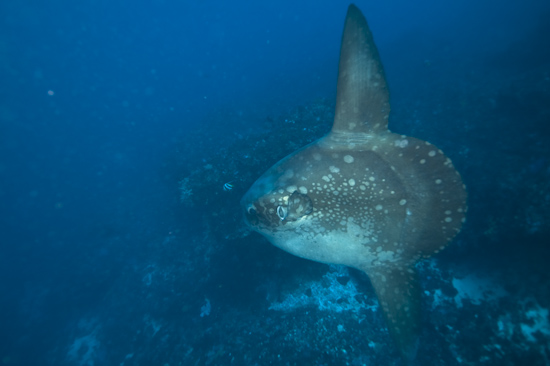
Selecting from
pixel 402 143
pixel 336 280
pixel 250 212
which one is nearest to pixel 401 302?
pixel 402 143

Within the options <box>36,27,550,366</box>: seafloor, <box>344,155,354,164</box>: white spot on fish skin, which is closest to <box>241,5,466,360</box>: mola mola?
<box>344,155,354,164</box>: white spot on fish skin

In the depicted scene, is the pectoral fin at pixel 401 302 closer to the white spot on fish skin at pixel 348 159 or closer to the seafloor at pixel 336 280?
the white spot on fish skin at pixel 348 159

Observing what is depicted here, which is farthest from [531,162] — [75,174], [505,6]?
[505,6]

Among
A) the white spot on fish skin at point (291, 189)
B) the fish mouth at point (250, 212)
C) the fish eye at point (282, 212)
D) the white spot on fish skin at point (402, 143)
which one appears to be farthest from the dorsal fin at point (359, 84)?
the fish mouth at point (250, 212)

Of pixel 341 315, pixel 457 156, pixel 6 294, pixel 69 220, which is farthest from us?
pixel 69 220

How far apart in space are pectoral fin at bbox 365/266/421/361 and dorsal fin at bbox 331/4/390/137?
214cm

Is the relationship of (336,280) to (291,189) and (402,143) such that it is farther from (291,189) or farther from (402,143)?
(402,143)

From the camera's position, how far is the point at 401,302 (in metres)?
3.04

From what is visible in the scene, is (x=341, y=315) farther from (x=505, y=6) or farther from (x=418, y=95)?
(x=505, y=6)

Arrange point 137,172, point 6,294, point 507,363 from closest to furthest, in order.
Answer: point 507,363
point 6,294
point 137,172

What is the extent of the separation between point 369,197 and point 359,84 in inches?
58.9

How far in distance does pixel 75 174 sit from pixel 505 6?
82.3 metres

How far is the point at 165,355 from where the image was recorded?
25.2 ft

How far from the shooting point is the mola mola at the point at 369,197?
2676mm
